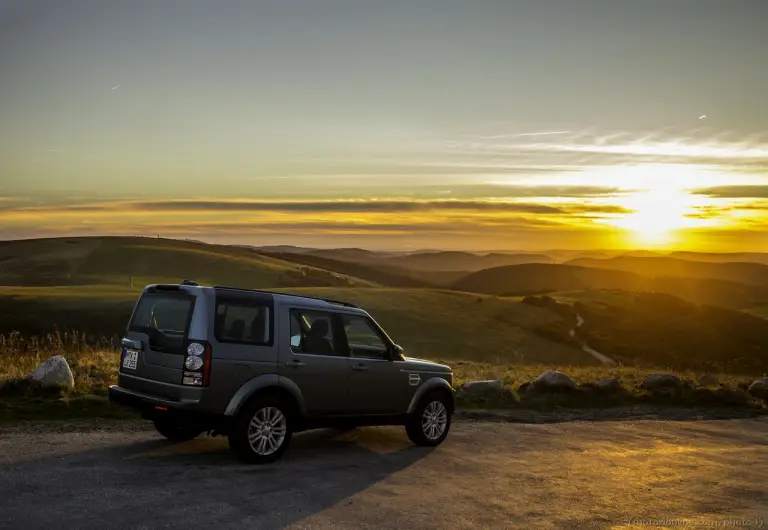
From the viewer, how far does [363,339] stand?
11422mm

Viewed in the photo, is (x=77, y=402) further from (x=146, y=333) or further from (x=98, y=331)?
(x=98, y=331)

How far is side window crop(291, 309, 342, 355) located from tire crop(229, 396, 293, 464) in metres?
0.76

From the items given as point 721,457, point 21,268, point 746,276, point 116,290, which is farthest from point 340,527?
point 746,276

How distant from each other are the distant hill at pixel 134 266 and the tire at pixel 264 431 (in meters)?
72.0

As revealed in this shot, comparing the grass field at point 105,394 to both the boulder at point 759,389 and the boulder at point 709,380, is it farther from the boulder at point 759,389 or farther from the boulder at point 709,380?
the boulder at point 759,389

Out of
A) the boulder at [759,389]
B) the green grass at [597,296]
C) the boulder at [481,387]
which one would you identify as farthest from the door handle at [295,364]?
the green grass at [597,296]

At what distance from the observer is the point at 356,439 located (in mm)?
12383

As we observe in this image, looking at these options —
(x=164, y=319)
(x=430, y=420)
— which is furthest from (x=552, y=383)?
(x=164, y=319)

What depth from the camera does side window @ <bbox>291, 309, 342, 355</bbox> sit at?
10469mm

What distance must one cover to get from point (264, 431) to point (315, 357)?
1.15 m

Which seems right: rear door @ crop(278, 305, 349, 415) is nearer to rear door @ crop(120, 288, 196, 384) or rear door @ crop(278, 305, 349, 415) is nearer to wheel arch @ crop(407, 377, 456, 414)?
rear door @ crop(120, 288, 196, 384)

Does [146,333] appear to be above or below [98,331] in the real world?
above

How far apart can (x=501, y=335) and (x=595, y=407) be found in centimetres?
3911

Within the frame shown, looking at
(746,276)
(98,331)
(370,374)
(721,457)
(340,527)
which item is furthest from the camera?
(746,276)
